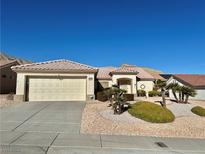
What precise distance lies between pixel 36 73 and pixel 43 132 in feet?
43.5

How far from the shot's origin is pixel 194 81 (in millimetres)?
29547

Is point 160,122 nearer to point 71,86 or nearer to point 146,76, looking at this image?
point 71,86

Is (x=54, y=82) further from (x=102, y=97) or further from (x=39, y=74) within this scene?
(x=102, y=97)

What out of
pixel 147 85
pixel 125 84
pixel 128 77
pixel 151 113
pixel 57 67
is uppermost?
pixel 57 67

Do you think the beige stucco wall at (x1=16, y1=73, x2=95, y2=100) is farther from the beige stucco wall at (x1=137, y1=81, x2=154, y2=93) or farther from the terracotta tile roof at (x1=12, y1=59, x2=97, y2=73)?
the beige stucco wall at (x1=137, y1=81, x2=154, y2=93)

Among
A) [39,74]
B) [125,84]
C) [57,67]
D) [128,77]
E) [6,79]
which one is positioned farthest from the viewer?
[125,84]

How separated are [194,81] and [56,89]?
18.7 meters

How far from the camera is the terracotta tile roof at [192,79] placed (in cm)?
2820

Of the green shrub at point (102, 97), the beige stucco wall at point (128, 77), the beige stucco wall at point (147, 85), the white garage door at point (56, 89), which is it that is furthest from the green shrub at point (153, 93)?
the white garage door at point (56, 89)

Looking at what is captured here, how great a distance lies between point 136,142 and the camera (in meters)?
8.59

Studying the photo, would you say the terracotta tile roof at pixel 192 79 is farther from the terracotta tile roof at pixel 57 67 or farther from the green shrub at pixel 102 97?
the terracotta tile roof at pixel 57 67

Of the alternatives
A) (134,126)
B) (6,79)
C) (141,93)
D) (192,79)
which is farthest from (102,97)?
(192,79)

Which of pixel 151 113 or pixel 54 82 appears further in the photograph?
pixel 54 82

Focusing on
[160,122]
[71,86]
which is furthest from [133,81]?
[160,122]
